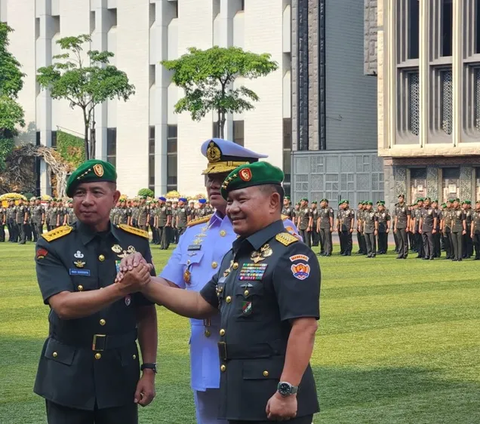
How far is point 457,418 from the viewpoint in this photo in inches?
362

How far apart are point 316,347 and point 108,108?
56.9 meters


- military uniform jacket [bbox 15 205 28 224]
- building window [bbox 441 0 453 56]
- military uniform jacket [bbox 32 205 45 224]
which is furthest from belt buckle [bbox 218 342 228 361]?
military uniform jacket [bbox 32 205 45 224]

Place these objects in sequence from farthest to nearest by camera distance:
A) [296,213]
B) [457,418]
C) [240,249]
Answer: [296,213] → [457,418] → [240,249]

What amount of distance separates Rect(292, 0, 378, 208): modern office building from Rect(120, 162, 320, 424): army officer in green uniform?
47.7m

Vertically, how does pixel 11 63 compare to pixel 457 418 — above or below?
above

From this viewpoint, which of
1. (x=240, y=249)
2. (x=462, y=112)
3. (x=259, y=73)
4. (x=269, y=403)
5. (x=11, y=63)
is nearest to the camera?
(x=269, y=403)

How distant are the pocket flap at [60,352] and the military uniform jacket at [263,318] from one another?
2.71ft

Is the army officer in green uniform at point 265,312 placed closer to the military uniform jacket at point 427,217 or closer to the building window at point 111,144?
the military uniform jacket at point 427,217

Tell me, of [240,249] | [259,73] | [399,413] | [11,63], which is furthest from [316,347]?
[11,63]

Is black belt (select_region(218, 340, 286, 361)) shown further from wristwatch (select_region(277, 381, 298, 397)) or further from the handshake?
the handshake

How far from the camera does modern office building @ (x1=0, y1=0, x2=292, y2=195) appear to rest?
6041 centimetres

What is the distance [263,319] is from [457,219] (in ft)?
91.6

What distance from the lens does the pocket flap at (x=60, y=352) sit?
17.6ft

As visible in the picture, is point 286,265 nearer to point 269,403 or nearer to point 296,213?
point 269,403
